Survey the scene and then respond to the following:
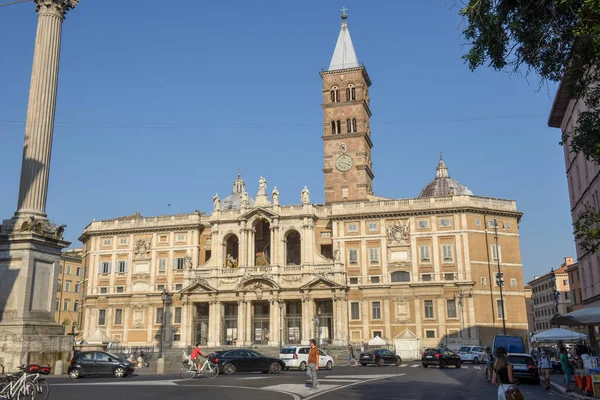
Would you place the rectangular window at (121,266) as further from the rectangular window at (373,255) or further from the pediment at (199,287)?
the rectangular window at (373,255)

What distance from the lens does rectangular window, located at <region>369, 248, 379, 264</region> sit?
5825cm

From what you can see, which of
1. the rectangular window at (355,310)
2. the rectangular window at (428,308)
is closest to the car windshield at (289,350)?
the rectangular window at (355,310)

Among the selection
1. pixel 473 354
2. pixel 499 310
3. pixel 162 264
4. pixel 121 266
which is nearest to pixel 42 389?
pixel 473 354

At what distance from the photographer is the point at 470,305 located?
54500 millimetres

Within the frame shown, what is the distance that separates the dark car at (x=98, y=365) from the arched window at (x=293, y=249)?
37011 millimetres

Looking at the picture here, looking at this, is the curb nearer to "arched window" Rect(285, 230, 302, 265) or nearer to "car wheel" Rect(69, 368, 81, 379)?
"car wheel" Rect(69, 368, 81, 379)

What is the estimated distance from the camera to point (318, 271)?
56781mm

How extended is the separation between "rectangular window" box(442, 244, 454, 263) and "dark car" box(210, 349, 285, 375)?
30.5 m

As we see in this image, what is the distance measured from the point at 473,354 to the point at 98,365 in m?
30.3

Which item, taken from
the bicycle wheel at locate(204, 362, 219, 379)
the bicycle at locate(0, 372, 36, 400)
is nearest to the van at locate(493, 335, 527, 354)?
the bicycle wheel at locate(204, 362, 219, 379)

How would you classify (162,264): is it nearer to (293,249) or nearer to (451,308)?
(293,249)

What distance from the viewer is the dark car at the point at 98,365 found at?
932 inches

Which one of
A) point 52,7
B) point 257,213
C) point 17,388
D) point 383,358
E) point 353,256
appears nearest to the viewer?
point 17,388

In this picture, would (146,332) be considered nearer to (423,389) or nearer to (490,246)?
(490,246)
